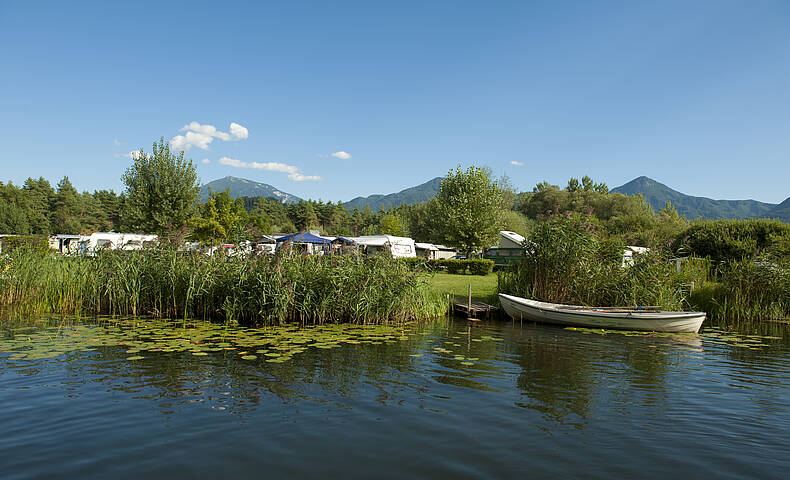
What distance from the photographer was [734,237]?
23484 mm

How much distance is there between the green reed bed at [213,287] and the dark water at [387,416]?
2.64m

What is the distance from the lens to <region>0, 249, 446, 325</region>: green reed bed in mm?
10164

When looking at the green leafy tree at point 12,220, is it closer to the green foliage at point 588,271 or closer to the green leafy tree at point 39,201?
the green leafy tree at point 39,201

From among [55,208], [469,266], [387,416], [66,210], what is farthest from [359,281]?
[55,208]

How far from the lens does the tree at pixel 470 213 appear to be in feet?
100

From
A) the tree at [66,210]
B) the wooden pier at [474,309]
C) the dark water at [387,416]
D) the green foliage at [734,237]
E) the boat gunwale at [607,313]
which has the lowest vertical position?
the dark water at [387,416]

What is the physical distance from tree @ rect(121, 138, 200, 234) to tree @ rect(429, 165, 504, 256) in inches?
692

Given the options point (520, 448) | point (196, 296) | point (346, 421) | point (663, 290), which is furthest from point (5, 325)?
point (663, 290)

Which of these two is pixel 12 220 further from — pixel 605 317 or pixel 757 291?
pixel 757 291

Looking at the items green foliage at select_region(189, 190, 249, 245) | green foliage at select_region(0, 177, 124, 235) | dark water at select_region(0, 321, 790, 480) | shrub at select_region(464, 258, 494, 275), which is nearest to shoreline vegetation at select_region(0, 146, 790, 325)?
dark water at select_region(0, 321, 790, 480)

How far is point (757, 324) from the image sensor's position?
13211 millimetres

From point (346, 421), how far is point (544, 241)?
398 inches

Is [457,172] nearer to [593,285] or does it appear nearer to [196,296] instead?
[593,285]

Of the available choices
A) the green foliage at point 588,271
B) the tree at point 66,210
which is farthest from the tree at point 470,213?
the tree at point 66,210
